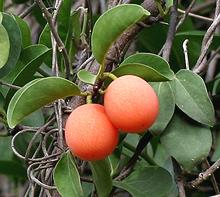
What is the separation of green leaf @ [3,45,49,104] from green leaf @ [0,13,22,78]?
3 centimetres

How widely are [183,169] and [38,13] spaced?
544 mm

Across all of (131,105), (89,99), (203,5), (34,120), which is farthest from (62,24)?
(203,5)

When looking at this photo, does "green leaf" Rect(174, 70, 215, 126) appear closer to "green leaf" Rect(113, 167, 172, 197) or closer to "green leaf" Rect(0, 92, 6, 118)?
"green leaf" Rect(113, 167, 172, 197)

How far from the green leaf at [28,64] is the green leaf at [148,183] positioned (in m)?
0.20

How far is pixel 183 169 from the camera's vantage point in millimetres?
885

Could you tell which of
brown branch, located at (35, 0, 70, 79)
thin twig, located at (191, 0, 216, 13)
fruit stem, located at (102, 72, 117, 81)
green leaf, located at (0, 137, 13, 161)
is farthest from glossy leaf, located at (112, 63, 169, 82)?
thin twig, located at (191, 0, 216, 13)

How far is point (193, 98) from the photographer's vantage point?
33.3 inches

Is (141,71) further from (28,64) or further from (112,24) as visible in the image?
(28,64)

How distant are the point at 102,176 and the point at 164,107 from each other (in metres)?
0.12

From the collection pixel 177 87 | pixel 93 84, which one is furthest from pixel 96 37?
pixel 177 87

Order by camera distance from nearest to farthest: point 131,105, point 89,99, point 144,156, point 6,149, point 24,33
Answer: point 131,105, point 89,99, point 24,33, point 144,156, point 6,149

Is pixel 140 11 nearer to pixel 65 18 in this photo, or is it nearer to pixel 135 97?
pixel 135 97

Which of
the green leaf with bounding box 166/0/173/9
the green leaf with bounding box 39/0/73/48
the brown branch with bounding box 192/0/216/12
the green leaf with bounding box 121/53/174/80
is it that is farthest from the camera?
the brown branch with bounding box 192/0/216/12

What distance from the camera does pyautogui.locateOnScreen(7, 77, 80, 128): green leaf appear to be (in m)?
0.72
